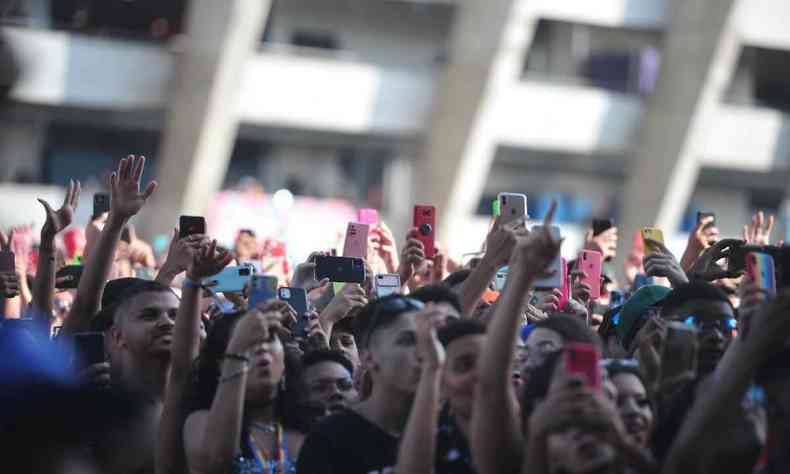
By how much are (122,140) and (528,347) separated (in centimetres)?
2066

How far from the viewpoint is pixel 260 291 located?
17.7 ft

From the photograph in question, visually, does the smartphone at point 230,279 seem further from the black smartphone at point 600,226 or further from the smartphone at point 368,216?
the black smartphone at point 600,226

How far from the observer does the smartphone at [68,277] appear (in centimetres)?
778

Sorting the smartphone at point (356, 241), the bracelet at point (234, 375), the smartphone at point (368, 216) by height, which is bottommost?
the bracelet at point (234, 375)

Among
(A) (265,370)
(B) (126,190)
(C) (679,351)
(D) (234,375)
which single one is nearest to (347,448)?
Result: (D) (234,375)

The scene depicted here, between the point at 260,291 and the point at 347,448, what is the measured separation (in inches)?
26.0

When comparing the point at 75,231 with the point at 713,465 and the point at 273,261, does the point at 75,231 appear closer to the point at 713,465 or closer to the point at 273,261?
the point at 273,261

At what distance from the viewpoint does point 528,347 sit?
5.74 meters

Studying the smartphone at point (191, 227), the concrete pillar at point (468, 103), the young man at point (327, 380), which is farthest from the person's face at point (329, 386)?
the concrete pillar at point (468, 103)

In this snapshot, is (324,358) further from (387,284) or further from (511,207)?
(511,207)

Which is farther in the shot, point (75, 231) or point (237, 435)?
point (75, 231)

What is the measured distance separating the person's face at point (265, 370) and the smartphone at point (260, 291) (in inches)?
4.6

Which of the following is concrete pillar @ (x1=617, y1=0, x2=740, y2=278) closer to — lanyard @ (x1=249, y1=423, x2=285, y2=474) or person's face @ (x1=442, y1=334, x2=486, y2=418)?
lanyard @ (x1=249, y1=423, x2=285, y2=474)

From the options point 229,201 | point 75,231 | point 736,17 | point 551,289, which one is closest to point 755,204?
point 736,17
